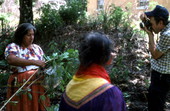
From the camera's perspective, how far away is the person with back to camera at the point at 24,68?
261 cm

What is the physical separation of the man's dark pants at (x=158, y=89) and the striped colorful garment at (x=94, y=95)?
1.45 metres

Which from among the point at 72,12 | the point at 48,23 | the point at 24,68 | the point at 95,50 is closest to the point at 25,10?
the point at 48,23

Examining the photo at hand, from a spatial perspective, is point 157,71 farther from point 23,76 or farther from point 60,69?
point 23,76

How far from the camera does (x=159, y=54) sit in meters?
2.51

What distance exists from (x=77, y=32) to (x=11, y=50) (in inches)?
201

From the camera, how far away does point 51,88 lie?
262 cm

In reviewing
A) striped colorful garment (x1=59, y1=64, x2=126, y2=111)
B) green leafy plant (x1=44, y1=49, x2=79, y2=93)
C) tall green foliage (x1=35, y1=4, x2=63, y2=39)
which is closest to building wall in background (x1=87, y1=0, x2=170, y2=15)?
tall green foliage (x1=35, y1=4, x2=63, y2=39)

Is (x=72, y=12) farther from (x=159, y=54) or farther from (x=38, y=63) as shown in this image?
(x=159, y=54)

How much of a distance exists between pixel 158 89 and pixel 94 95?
1.62 meters

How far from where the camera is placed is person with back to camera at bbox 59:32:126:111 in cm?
127

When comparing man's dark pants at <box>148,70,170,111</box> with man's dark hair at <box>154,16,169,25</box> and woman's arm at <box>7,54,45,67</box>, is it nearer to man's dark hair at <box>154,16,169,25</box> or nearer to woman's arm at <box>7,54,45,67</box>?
man's dark hair at <box>154,16,169,25</box>

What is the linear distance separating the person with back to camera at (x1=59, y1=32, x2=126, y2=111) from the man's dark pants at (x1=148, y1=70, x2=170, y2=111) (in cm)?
143

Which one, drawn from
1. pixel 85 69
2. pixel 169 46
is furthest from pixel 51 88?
pixel 169 46

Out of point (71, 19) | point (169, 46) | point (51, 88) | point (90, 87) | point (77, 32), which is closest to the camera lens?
point (90, 87)
